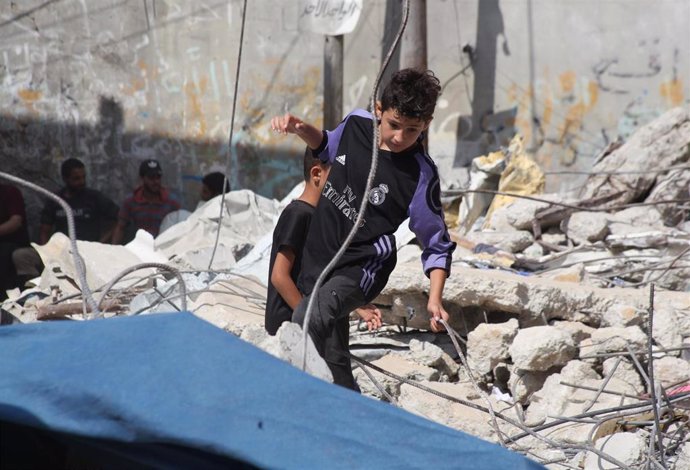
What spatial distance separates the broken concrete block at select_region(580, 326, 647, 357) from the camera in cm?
516

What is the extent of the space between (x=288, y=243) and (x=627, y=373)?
1804mm

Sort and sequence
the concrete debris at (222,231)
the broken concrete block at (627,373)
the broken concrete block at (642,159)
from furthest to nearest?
the broken concrete block at (642,159) → the concrete debris at (222,231) → the broken concrete block at (627,373)

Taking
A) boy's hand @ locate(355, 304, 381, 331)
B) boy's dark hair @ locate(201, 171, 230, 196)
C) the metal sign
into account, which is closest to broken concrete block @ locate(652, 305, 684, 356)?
boy's hand @ locate(355, 304, 381, 331)

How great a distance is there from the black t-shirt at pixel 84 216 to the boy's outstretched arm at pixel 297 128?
5.55 metres

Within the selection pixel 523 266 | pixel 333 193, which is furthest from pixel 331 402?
pixel 523 266

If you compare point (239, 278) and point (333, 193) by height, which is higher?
point (333, 193)

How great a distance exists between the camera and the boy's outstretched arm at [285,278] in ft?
13.6

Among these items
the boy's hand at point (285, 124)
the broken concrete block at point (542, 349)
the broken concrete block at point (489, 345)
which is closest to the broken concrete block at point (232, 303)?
the broken concrete block at point (489, 345)

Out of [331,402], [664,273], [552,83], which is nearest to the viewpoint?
[331,402]

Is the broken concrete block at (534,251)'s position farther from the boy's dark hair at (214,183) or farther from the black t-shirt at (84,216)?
the black t-shirt at (84,216)

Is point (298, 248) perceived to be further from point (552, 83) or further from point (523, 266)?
point (552, 83)

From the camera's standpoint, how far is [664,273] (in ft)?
21.5

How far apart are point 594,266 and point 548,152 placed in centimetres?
380

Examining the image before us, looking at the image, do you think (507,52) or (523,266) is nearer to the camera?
(523,266)
